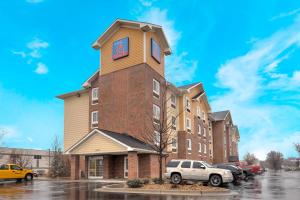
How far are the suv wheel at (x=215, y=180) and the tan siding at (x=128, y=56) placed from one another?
15.2m

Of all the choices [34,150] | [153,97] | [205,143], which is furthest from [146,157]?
[34,150]

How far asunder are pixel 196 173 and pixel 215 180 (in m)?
1.43

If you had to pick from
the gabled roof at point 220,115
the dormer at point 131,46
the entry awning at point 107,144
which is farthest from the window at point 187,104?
the gabled roof at point 220,115

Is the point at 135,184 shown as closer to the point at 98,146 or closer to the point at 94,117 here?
the point at 98,146

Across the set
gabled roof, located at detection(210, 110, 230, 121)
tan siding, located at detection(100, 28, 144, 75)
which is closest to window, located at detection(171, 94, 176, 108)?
tan siding, located at detection(100, 28, 144, 75)

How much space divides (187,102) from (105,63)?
1337 cm

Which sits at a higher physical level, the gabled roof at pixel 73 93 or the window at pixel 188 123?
→ the gabled roof at pixel 73 93

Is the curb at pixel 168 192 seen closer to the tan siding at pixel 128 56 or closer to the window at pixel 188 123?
the tan siding at pixel 128 56

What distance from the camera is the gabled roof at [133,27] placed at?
3475 centimetres

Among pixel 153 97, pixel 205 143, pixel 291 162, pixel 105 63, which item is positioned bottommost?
pixel 291 162

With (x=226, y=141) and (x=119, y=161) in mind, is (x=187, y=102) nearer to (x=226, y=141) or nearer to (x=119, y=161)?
(x=119, y=161)

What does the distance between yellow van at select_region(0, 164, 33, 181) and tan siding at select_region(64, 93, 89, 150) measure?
8397 mm

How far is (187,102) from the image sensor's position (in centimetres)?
4562

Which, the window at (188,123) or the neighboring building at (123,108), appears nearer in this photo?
the neighboring building at (123,108)
